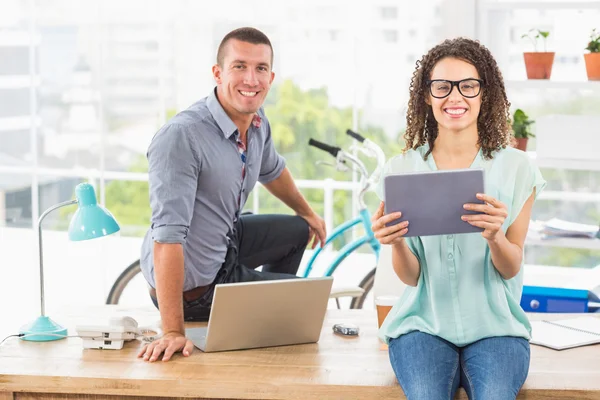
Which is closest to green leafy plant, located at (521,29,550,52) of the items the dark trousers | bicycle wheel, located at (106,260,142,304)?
the dark trousers

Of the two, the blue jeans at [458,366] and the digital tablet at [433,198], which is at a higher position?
the digital tablet at [433,198]

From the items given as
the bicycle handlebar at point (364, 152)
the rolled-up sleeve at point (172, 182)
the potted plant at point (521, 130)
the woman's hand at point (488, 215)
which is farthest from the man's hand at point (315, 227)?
the woman's hand at point (488, 215)

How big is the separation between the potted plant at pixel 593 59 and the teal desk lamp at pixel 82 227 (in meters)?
2.07

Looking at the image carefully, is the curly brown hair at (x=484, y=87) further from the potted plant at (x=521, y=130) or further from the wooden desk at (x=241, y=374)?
the potted plant at (x=521, y=130)

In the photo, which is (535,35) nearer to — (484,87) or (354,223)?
(354,223)

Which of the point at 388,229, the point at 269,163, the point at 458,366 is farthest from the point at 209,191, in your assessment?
the point at 458,366

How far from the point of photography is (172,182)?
2637mm

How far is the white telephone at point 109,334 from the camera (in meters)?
2.45

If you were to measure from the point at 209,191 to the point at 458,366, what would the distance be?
995mm

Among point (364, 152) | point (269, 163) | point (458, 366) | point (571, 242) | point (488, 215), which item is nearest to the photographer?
point (488, 215)

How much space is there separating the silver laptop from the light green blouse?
9.7 inches

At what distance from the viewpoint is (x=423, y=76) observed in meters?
2.33

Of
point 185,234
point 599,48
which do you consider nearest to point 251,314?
point 185,234

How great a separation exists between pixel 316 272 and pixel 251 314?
2.63 metres
